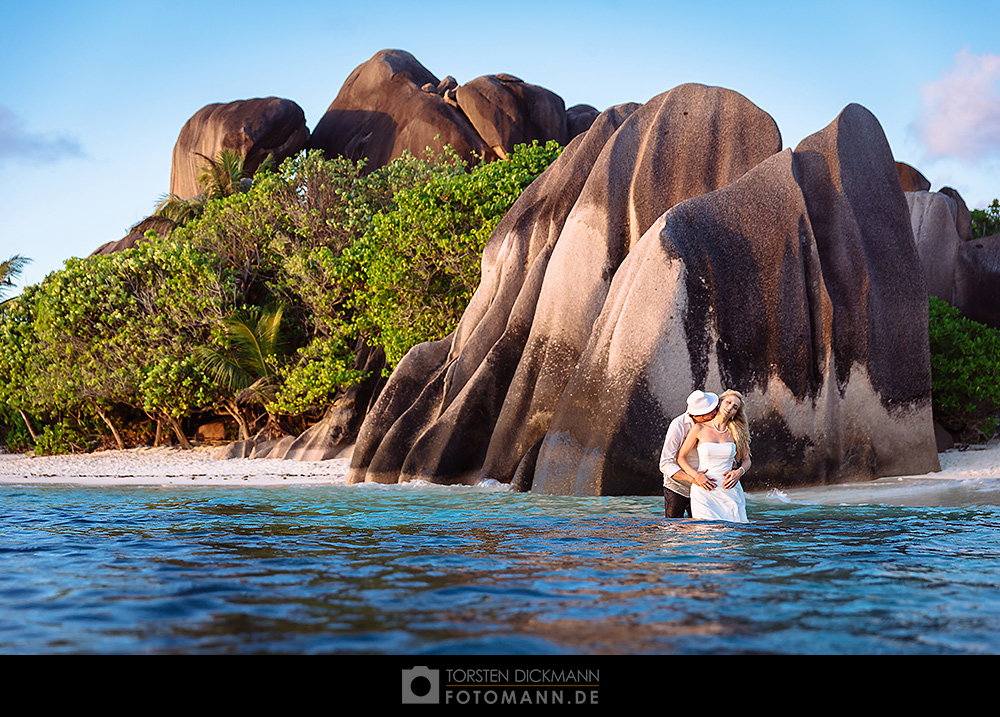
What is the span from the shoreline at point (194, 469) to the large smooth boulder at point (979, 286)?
545cm

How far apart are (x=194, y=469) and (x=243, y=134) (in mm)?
22596

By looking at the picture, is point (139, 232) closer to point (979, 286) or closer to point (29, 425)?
point (29, 425)

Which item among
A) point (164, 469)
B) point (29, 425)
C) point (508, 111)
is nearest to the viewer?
point (164, 469)

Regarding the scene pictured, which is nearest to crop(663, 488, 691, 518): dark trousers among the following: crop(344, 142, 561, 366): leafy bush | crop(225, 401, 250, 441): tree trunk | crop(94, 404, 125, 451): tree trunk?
crop(344, 142, 561, 366): leafy bush

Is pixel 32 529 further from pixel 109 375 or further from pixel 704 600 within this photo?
pixel 109 375

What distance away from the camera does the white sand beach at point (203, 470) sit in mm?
12539

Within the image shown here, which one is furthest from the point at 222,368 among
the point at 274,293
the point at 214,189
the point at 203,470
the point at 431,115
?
the point at 431,115

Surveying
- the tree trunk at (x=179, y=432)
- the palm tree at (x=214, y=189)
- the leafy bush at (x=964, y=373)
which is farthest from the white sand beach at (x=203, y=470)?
the palm tree at (x=214, y=189)

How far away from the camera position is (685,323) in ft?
38.3

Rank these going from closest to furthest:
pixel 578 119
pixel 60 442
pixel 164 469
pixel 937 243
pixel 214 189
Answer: pixel 164 469 < pixel 937 243 < pixel 60 442 < pixel 214 189 < pixel 578 119

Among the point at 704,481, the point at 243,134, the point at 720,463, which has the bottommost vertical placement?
the point at 704,481

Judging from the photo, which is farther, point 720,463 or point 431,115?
point 431,115
